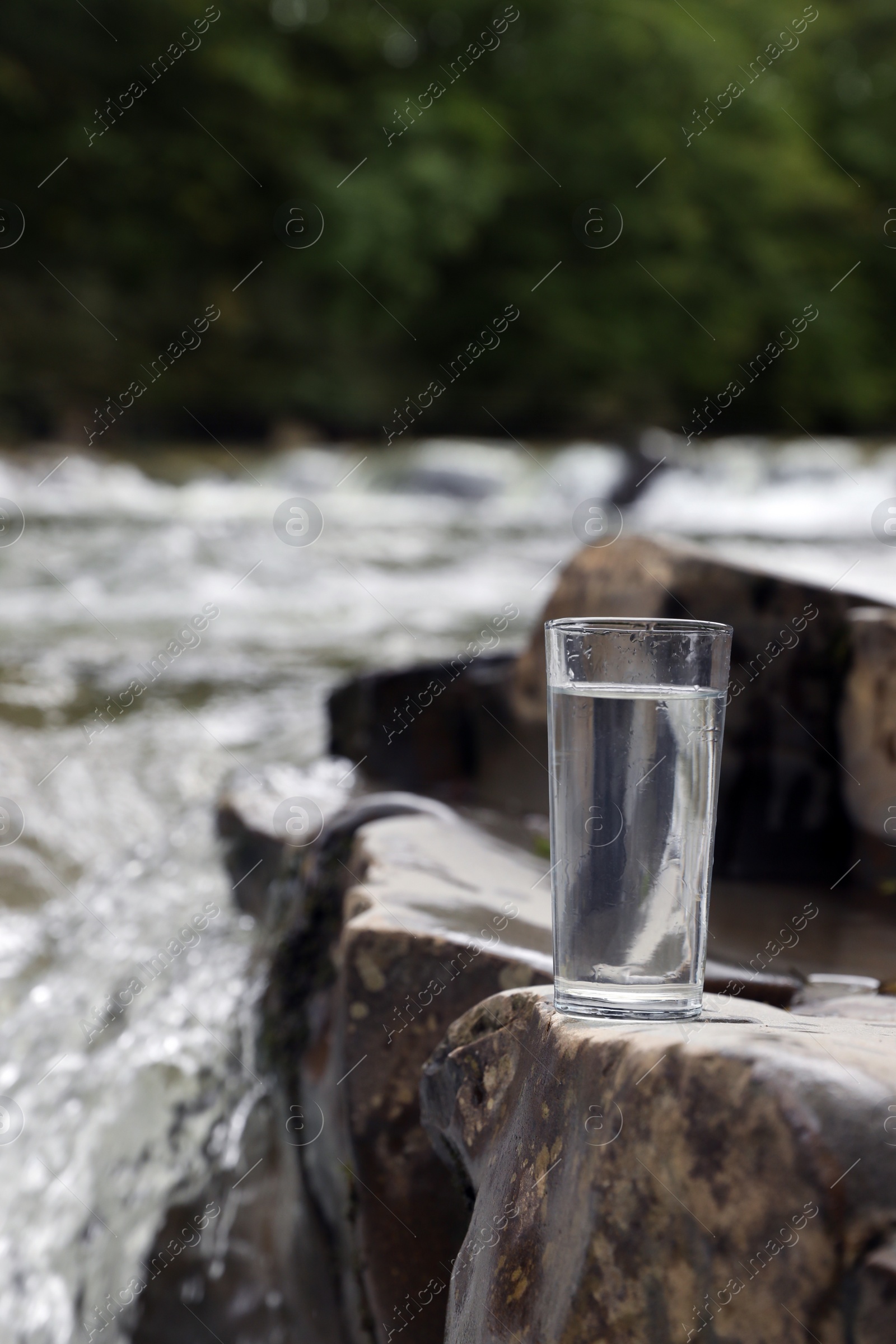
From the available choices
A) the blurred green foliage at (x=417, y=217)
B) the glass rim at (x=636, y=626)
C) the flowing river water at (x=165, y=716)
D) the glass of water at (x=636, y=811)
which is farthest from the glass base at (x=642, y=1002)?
the blurred green foliage at (x=417, y=217)

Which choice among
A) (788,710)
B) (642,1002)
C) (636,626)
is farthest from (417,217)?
(642,1002)

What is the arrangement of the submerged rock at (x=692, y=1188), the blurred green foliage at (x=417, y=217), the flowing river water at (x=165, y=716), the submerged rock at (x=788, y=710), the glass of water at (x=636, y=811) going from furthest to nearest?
the blurred green foliage at (x=417, y=217) → the submerged rock at (x=788, y=710) → the flowing river water at (x=165, y=716) → the glass of water at (x=636, y=811) → the submerged rock at (x=692, y=1188)

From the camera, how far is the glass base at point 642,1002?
104 cm

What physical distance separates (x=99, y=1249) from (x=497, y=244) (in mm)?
21487

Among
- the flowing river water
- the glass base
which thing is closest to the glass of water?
the glass base

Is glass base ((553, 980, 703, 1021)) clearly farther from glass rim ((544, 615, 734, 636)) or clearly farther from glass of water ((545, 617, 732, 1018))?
glass rim ((544, 615, 734, 636))

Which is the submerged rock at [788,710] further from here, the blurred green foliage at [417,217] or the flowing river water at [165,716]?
the blurred green foliage at [417,217]

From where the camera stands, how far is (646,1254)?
0.87 metres

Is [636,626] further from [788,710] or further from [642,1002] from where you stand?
[788,710]

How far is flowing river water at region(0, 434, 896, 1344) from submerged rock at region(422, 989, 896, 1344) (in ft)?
3.90

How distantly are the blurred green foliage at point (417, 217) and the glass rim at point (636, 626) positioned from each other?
15597 mm

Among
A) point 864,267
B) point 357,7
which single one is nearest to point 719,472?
point 357,7

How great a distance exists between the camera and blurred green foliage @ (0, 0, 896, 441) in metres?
17.5

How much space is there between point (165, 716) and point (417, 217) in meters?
16.8
